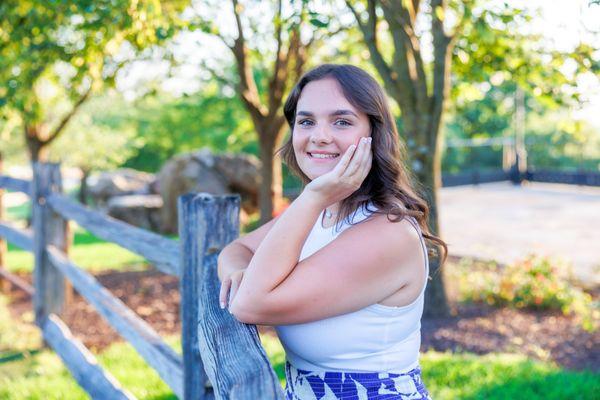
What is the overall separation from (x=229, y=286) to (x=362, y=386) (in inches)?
18.9

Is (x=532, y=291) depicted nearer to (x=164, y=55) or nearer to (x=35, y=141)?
(x=164, y=55)

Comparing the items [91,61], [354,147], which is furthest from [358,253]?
[91,61]

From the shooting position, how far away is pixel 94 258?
42.7ft

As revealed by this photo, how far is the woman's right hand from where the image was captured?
1.78 metres

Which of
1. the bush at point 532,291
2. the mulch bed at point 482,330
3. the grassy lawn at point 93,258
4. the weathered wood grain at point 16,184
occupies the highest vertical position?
the weathered wood grain at point 16,184

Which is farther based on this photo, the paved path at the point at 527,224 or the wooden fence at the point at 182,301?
the paved path at the point at 527,224

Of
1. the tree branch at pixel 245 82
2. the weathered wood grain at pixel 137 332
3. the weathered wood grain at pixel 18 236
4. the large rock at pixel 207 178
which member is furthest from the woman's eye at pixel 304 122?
the large rock at pixel 207 178

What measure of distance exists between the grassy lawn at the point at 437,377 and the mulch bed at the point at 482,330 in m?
0.47

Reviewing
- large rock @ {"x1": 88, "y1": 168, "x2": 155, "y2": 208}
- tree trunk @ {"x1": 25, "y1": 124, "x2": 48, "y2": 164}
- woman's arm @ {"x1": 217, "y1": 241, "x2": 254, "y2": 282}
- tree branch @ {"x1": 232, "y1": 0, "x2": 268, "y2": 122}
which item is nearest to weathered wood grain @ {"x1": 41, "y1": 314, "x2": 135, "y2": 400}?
woman's arm @ {"x1": 217, "y1": 241, "x2": 254, "y2": 282}

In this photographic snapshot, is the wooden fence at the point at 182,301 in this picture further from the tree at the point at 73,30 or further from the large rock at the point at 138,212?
the large rock at the point at 138,212

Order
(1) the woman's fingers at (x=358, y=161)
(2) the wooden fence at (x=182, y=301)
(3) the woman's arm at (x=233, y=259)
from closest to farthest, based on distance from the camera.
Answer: (2) the wooden fence at (x=182, y=301) → (1) the woman's fingers at (x=358, y=161) → (3) the woman's arm at (x=233, y=259)

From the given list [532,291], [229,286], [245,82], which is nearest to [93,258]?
[245,82]

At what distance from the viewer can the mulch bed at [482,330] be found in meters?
5.59

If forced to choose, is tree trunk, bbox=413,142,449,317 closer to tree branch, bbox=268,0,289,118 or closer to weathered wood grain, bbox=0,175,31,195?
tree branch, bbox=268,0,289,118
